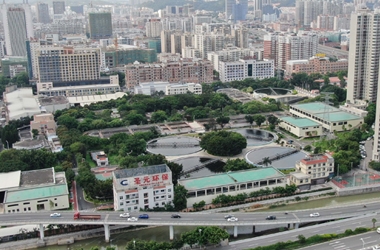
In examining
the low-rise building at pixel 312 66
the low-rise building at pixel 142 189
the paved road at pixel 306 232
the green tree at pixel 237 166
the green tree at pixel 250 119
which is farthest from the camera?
the low-rise building at pixel 312 66

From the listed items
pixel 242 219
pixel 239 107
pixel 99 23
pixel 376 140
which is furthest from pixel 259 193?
pixel 99 23

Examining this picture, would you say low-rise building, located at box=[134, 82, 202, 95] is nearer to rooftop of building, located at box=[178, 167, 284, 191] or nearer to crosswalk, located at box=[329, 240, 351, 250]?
rooftop of building, located at box=[178, 167, 284, 191]

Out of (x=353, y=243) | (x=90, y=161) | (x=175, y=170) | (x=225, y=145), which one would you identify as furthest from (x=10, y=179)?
(x=353, y=243)

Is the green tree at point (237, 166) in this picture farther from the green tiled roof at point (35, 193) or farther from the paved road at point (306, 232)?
the green tiled roof at point (35, 193)

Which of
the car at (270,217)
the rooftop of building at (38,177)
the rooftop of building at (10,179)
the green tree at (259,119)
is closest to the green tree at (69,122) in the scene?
the rooftop of building at (38,177)

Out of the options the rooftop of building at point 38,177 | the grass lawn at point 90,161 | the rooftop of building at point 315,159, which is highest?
the rooftop of building at point 315,159

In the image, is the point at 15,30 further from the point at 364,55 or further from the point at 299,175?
the point at 299,175

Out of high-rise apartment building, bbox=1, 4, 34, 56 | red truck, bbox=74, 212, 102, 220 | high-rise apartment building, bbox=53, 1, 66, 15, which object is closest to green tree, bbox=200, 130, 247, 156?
red truck, bbox=74, 212, 102, 220

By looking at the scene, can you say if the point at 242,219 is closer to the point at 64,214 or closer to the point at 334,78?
the point at 64,214
